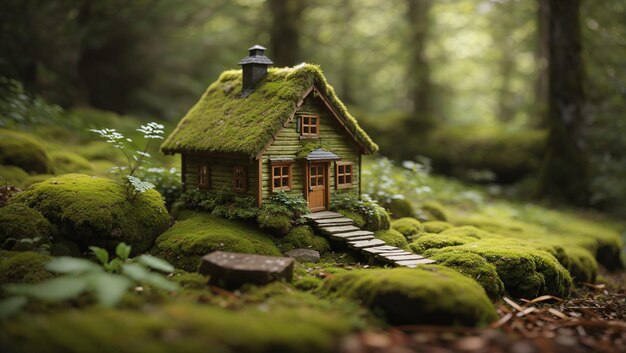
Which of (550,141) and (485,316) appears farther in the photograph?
(550,141)

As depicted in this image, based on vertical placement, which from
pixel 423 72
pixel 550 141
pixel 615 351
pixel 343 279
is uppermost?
pixel 423 72

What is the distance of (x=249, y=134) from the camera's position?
1179cm

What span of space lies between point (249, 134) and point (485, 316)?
674cm

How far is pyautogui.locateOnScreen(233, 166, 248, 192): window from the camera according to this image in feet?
40.4

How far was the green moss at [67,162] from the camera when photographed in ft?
49.4

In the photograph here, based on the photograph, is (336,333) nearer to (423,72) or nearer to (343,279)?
(343,279)

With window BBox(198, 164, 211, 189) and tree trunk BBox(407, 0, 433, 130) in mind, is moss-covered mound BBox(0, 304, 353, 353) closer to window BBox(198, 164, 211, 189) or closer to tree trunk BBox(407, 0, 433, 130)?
window BBox(198, 164, 211, 189)

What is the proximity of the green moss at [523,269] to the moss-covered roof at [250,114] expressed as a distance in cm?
436

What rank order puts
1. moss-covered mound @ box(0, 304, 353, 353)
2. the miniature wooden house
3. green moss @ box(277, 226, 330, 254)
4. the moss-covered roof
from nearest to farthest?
1. moss-covered mound @ box(0, 304, 353, 353)
2. green moss @ box(277, 226, 330, 254)
3. the moss-covered roof
4. the miniature wooden house

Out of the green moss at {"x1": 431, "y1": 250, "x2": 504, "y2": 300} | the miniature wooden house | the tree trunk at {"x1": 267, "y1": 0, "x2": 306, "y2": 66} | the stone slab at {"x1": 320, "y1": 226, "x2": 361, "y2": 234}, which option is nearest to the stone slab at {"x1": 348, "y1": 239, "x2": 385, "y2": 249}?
the stone slab at {"x1": 320, "y1": 226, "x2": 361, "y2": 234}

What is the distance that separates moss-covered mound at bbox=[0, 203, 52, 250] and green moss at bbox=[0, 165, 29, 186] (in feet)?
9.64

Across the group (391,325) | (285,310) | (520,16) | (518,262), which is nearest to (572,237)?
(518,262)

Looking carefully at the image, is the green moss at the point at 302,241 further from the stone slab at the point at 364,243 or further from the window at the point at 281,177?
the window at the point at 281,177

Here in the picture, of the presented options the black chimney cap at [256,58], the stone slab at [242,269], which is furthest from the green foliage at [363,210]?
the black chimney cap at [256,58]
